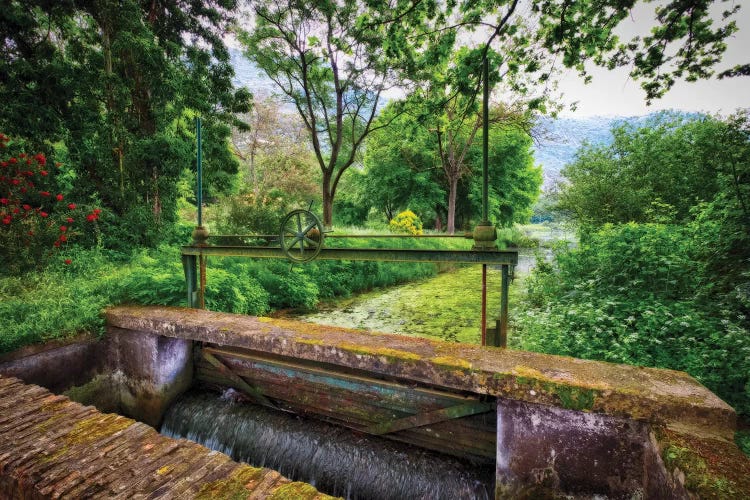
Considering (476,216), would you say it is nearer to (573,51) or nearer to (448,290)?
(448,290)

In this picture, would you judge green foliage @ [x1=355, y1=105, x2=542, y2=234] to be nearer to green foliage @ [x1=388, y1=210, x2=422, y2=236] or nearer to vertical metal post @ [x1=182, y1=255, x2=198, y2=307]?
green foliage @ [x1=388, y1=210, x2=422, y2=236]

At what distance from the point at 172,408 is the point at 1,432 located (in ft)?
6.84

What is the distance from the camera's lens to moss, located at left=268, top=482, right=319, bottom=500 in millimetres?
1214

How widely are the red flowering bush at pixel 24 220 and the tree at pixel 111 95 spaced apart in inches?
35.2

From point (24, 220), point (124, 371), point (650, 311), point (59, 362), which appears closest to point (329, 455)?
point (124, 371)

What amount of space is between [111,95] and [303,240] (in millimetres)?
6470

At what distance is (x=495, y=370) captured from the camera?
2.18 metres

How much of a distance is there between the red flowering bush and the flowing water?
3.40 meters

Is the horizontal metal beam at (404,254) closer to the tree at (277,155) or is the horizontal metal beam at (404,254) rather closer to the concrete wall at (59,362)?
the concrete wall at (59,362)

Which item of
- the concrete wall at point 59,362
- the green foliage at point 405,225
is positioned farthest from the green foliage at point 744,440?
the green foliage at point 405,225

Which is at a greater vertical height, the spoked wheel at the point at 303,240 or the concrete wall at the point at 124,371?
the spoked wheel at the point at 303,240

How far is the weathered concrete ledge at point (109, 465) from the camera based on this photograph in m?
1.26

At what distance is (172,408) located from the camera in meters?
3.47

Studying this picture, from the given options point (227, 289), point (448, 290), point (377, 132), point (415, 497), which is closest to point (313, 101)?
point (377, 132)
